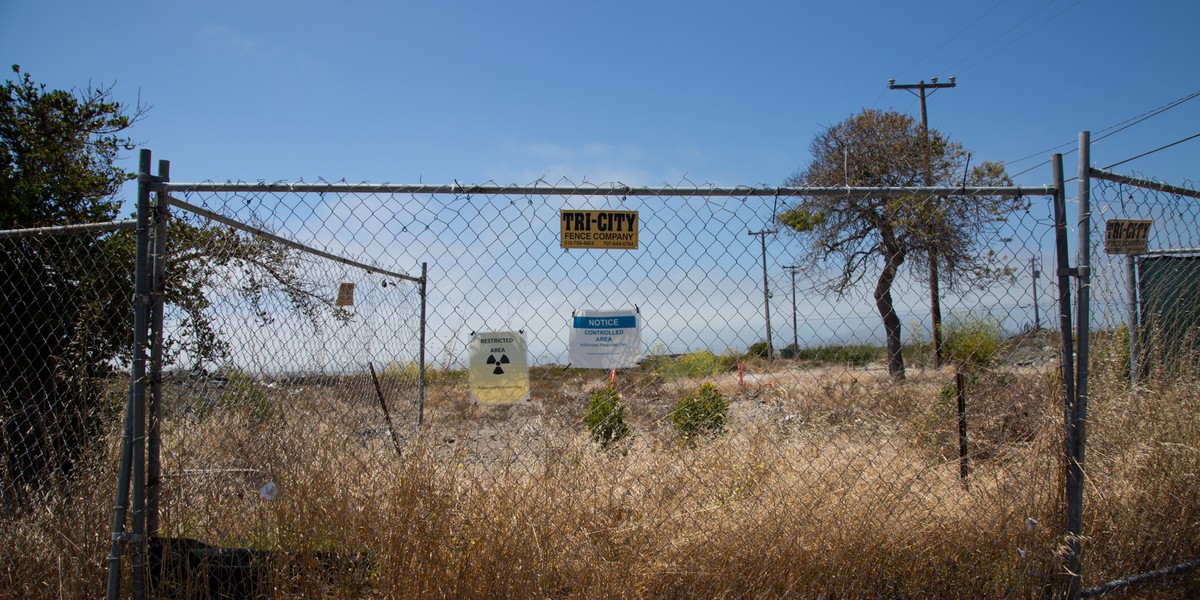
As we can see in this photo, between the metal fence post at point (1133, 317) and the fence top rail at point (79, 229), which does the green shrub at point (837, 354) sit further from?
the fence top rail at point (79, 229)

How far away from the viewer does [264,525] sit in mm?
2688

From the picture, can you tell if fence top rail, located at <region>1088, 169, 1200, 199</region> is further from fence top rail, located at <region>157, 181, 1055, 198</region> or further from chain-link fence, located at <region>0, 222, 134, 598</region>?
chain-link fence, located at <region>0, 222, 134, 598</region>

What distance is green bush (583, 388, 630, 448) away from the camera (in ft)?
9.18

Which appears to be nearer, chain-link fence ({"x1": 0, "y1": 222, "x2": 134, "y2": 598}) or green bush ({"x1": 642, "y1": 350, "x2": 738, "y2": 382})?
green bush ({"x1": 642, "y1": 350, "x2": 738, "y2": 382})

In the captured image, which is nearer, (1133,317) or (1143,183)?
(1143,183)

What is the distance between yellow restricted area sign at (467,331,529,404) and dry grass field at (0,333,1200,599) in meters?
0.14

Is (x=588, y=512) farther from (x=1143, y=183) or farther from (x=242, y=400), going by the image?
(x=1143, y=183)

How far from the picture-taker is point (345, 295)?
13.1 feet

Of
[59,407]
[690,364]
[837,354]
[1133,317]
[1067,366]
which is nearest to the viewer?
[1067,366]

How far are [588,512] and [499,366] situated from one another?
2.23ft

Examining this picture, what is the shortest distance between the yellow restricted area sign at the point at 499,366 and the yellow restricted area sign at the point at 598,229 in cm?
43

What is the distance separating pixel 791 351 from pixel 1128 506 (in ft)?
5.16

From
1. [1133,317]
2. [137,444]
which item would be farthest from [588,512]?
[1133,317]

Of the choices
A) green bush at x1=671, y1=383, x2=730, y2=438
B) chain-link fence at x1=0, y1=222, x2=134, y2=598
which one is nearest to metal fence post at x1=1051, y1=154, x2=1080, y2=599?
green bush at x1=671, y1=383, x2=730, y2=438
